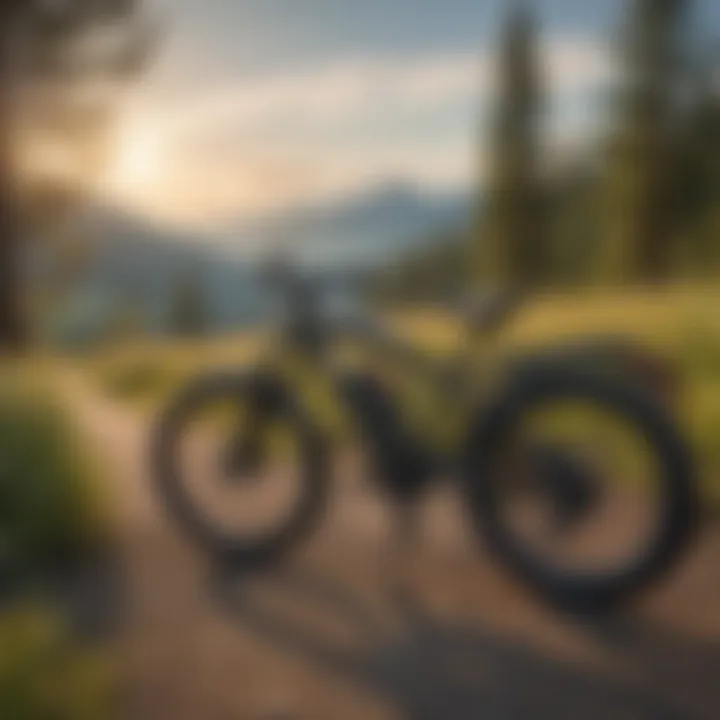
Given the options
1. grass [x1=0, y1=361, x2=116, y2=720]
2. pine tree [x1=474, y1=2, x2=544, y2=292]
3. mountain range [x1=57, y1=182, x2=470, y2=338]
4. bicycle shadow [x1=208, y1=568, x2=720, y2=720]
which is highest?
pine tree [x1=474, y1=2, x2=544, y2=292]

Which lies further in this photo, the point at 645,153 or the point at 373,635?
the point at 373,635

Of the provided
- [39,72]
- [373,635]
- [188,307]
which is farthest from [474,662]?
[39,72]

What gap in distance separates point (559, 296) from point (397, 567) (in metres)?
0.37

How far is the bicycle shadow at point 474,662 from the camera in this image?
51.5 inches

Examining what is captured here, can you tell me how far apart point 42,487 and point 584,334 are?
2.07ft

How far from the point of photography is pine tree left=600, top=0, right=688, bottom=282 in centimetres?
126

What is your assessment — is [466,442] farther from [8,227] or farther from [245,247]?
[8,227]

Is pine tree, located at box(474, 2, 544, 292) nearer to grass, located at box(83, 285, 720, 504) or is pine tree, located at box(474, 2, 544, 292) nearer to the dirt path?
grass, located at box(83, 285, 720, 504)

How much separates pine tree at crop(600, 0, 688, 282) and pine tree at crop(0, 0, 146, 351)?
1.78ft

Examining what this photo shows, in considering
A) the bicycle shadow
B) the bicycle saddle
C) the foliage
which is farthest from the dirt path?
the bicycle saddle

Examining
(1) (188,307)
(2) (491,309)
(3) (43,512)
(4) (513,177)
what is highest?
(4) (513,177)

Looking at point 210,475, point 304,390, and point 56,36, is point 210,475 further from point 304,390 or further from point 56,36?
point 56,36

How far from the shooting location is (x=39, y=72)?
138 centimetres

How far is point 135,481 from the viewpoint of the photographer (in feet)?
4.72
